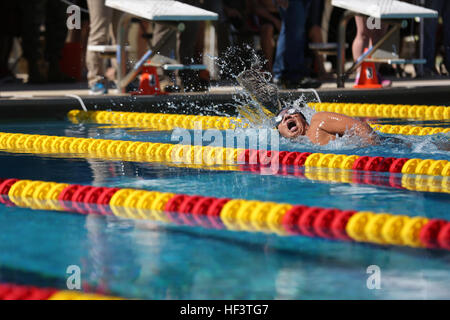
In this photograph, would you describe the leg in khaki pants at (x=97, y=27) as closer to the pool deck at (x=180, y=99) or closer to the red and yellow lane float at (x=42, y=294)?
the pool deck at (x=180, y=99)

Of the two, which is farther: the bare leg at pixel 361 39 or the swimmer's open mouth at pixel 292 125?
the bare leg at pixel 361 39

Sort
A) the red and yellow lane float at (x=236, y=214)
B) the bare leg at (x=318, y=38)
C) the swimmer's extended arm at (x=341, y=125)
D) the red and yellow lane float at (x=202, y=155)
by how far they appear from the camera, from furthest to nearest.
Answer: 1. the bare leg at (x=318, y=38)
2. the swimmer's extended arm at (x=341, y=125)
3. the red and yellow lane float at (x=202, y=155)
4. the red and yellow lane float at (x=236, y=214)

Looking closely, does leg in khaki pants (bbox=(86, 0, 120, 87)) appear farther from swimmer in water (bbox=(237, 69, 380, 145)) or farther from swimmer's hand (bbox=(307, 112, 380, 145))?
swimmer's hand (bbox=(307, 112, 380, 145))

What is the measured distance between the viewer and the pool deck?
7.61 metres

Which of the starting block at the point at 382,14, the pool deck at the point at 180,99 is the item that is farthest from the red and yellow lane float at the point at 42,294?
the starting block at the point at 382,14

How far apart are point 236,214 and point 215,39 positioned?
762cm

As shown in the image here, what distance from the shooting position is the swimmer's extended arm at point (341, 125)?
5266mm

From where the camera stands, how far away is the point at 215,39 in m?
10.9

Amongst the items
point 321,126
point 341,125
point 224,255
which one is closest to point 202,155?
point 321,126

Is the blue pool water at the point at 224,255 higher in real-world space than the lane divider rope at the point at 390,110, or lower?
higher

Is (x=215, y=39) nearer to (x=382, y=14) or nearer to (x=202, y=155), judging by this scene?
(x=382, y=14)

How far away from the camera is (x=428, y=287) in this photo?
257cm

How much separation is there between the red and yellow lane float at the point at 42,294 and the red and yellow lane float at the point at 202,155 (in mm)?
2458

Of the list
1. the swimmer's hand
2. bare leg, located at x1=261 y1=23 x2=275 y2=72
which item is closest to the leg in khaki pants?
bare leg, located at x1=261 y1=23 x2=275 y2=72
